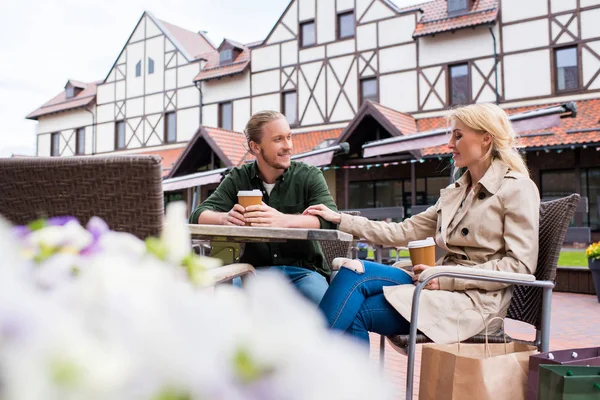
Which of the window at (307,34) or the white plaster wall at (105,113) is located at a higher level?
the window at (307,34)

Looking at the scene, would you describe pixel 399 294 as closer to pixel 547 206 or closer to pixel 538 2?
pixel 547 206

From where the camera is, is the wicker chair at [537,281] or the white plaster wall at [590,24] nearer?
the wicker chair at [537,281]

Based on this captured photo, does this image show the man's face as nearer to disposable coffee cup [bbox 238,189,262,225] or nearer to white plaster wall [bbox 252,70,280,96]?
disposable coffee cup [bbox 238,189,262,225]

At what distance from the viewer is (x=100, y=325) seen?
0.28 meters

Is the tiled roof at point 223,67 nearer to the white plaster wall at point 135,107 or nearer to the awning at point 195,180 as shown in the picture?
the white plaster wall at point 135,107

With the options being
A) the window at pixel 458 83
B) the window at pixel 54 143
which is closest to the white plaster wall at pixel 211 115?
the window at pixel 458 83

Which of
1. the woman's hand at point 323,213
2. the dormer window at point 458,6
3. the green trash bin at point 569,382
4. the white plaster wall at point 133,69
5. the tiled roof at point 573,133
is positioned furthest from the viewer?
the white plaster wall at point 133,69

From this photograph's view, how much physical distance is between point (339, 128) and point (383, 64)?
98.6 inches

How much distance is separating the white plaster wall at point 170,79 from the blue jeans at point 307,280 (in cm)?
2180

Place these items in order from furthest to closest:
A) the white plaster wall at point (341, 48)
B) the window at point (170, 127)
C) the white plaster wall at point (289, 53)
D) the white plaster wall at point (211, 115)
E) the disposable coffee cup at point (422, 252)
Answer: the window at point (170, 127) < the white plaster wall at point (211, 115) < the white plaster wall at point (289, 53) < the white plaster wall at point (341, 48) < the disposable coffee cup at point (422, 252)

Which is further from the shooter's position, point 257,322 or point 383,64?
point 383,64

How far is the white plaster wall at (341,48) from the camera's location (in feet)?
60.8

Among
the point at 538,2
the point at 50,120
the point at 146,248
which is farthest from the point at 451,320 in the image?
the point at 50,120

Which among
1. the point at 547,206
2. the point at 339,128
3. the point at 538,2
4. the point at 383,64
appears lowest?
the point at 547,206
